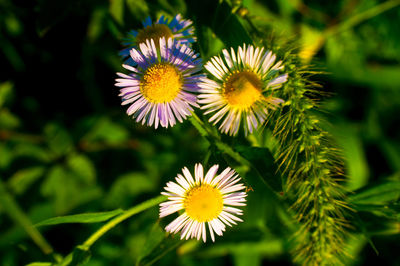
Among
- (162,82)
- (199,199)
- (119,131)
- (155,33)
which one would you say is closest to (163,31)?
(155,33)

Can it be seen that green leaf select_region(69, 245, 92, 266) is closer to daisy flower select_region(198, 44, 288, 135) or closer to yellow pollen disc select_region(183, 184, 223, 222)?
yellow pollen disc select_region(183, 184, 223, 222)

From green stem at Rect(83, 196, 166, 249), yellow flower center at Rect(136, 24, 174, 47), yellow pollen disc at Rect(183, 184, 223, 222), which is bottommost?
green stem at Rect(83, 196, 166, 249)

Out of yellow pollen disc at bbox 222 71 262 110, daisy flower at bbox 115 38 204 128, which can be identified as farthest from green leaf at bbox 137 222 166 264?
yellow pollen disc at bbox 222 71 262 110

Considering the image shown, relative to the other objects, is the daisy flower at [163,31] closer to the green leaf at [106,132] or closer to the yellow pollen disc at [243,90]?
the yellow pollen disc at [243,90]

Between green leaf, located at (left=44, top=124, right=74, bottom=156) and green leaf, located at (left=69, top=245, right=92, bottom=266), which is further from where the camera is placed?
green leaf, located at (left=44, top=124, right=74, bottom=156)

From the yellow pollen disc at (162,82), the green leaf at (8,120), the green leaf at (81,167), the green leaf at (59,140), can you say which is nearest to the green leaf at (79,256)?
the yellow pollen disc at (162,82)

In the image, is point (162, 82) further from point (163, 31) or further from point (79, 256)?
point (79, 256)

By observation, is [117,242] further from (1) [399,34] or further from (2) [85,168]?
(1) [399,34]
